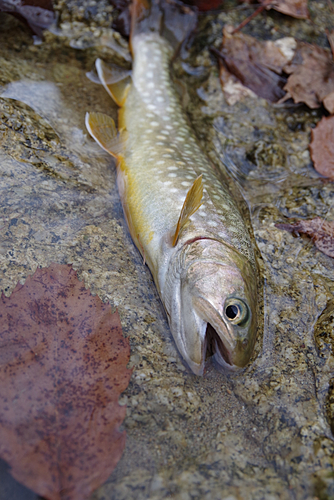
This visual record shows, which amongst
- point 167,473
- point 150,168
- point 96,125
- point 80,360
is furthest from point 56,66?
point 167,473

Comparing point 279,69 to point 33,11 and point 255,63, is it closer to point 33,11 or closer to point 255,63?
point 255,63

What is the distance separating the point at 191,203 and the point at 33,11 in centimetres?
333

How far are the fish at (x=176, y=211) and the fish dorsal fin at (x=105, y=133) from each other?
0.03 feet

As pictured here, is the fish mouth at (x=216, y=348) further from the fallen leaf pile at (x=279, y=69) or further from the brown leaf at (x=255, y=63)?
the brown leaf at (x=255, y=63)

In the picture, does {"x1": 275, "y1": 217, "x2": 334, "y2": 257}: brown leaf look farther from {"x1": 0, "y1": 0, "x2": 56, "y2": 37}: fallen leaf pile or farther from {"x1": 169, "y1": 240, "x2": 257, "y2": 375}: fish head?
{"x1": 0, "y1": 0, "x2": 56, "y2": 37}: fallen leaf pile

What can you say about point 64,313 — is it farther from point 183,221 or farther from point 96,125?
point 96,125

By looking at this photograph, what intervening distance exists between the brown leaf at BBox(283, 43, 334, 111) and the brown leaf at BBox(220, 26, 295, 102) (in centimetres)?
→ 12

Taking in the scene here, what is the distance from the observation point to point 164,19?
4.48 m

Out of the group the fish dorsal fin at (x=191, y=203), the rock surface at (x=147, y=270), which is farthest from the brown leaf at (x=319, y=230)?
the fish dorsal fin at (x=191, y=203)

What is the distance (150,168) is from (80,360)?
186 cm

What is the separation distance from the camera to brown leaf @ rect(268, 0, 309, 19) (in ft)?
15.7

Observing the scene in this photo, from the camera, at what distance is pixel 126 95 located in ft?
12.9

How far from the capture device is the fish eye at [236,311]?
237cm

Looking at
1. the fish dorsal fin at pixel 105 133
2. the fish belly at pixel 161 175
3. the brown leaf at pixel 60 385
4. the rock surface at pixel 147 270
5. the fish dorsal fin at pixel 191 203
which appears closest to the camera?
the brown leaf at pixel 60 385
